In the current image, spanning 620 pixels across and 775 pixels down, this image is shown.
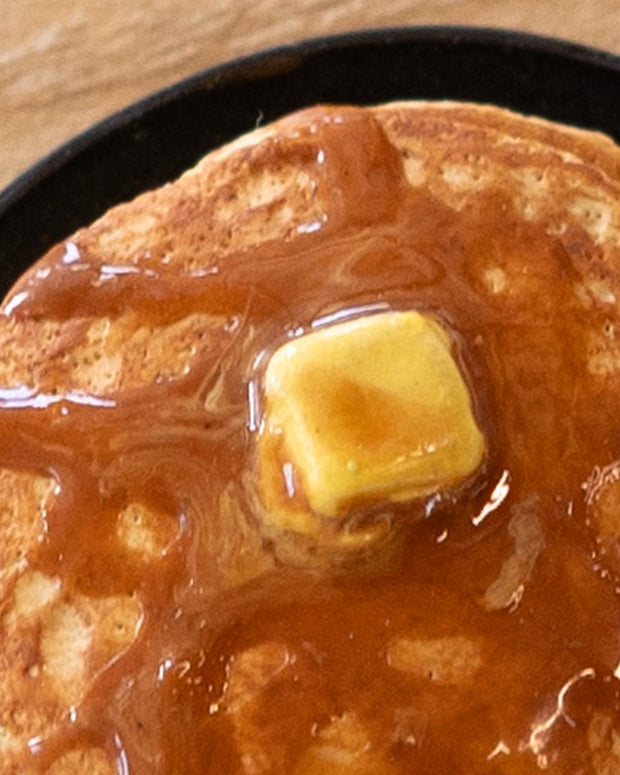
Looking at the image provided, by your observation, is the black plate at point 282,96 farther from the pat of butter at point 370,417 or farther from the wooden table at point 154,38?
the pat of butter at point 370,417

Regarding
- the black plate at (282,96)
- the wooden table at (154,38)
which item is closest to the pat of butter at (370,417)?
the black plate at (282,96)

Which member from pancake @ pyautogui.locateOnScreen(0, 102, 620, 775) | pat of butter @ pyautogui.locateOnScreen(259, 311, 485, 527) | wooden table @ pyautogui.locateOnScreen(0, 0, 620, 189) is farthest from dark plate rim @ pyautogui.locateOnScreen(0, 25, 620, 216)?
pat of butter @ pyautogui.locateOnScreen(259, 311, 485, 527)

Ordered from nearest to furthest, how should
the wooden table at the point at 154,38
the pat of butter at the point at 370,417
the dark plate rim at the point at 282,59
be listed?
the pat of butter at the point at 370,417 → the dark plate rim at the point at 282,59 → the wooden table at the point at 154,38

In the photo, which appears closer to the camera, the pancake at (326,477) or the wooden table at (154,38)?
the pancake at (326,477)

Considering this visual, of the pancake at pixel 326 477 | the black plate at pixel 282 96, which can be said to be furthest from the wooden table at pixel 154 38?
the pancake at pixel 326 477

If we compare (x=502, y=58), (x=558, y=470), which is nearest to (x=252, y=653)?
(x=558, y=470)

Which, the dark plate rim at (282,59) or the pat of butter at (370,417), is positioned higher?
the dark plate rim at (282,59)

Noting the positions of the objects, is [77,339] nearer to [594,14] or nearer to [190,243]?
[190,243]

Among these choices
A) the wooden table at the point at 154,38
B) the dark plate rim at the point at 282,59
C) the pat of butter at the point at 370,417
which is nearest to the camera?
the pat of butter at the point at 370,417

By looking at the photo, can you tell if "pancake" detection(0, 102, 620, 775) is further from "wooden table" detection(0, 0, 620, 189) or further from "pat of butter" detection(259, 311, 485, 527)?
"wooden table" detection(0, 0, 620, 189)
